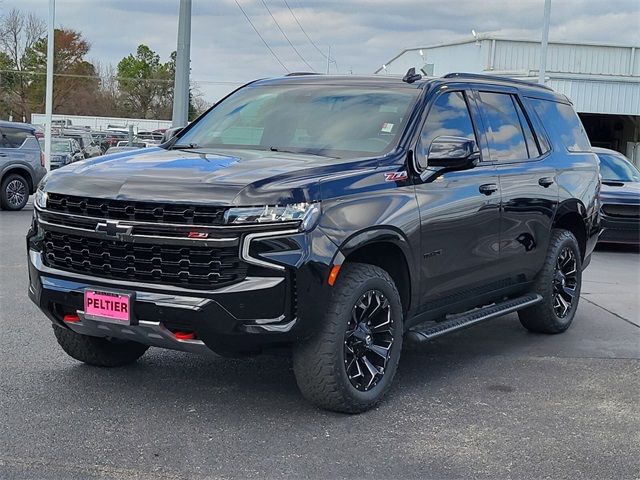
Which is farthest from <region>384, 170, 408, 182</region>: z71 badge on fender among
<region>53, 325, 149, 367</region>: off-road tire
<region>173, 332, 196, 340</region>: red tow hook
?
<region>53, 325, 149, 367</region>: off-road tire

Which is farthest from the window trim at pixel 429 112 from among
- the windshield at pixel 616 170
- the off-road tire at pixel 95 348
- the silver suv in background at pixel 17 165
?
the silver suv in background at pixel 17 165

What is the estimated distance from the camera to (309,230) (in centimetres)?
459

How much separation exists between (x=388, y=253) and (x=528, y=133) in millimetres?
2297

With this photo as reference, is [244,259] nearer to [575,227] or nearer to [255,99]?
[255,99]

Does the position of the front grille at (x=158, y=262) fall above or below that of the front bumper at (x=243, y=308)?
above

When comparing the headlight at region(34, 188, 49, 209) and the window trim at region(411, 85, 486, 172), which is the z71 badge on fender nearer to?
the window trim at region(411, 85, 486, 172)

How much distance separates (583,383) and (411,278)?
156cm

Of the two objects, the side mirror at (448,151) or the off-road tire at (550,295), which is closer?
the side mirror at (448,151)

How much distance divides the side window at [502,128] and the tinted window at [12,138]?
13313 mm

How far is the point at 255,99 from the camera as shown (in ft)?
21.1

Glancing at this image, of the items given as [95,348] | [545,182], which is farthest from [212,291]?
[545,182]

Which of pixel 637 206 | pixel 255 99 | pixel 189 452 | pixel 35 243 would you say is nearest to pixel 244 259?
pixel 189 452

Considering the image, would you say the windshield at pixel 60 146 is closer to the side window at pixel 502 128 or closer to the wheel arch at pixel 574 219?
the wheel arch at pixel 574 219

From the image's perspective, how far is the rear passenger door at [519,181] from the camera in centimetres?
643
